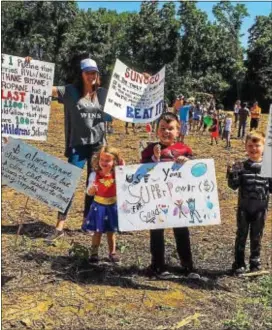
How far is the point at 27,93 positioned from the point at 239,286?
8.25ft

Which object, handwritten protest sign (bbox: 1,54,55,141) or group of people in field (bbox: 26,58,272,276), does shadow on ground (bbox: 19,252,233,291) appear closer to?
group of people in field (bbox: 26,58,272,276)

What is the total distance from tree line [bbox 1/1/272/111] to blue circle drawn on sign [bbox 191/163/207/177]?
39.0 metres

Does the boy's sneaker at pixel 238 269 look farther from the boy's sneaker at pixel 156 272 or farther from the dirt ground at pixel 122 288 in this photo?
the boy's sneaker at pixel 156 272

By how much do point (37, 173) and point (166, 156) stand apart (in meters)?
1.15

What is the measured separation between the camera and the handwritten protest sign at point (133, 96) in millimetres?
5473

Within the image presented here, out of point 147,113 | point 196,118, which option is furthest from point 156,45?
point 147,113

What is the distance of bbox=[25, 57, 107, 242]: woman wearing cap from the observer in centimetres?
543

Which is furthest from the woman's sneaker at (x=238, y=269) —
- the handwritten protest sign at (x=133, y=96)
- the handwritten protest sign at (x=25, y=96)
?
the handwritten protest sign at (x=25, y=96)

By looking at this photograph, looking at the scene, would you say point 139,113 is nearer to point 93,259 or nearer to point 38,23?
point 93,259

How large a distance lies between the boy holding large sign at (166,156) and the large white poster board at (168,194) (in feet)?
0.34

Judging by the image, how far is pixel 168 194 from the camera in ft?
15.0

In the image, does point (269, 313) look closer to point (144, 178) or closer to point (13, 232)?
point (144, 178)

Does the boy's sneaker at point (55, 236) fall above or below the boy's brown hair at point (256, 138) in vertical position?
below

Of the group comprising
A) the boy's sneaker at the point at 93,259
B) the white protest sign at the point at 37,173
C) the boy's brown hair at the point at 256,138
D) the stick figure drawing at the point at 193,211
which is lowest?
the boy's sneaker at the point at 93,259
